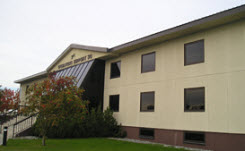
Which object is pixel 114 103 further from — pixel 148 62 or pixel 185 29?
pixel 185 29

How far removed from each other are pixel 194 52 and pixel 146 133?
20.8ft

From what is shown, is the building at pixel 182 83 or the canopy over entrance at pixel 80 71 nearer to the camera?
the building at pixel 182 83

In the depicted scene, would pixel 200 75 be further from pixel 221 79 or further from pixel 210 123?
pixel 210 123

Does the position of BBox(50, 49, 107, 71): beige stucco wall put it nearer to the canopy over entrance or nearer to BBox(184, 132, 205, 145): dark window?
Answer: the canopy over entrance

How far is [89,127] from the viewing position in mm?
18141

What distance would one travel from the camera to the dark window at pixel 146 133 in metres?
16.5

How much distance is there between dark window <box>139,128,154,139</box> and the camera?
16.5 m

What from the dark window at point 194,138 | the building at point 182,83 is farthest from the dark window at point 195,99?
the dark window at point 194,138

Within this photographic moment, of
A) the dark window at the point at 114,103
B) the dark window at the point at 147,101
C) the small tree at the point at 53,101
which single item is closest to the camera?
the small tree at the point at 53,101

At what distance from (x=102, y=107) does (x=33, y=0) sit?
33.0 ft

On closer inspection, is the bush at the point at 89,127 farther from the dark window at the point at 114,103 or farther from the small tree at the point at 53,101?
the small tree at the point at 53,101

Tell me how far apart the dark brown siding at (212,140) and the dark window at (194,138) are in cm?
18

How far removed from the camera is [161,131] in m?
15.6

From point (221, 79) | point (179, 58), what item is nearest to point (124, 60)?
point (179, 58)
